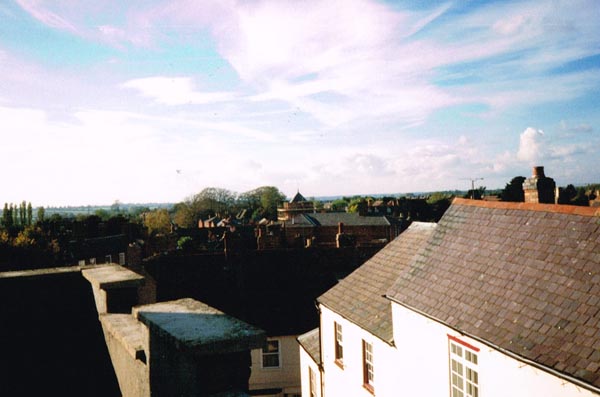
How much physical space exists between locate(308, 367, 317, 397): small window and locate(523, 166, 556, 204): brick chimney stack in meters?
10.5

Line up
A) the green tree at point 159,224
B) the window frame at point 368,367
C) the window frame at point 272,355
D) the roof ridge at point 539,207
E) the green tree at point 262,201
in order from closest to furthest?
1. the roof ridge at point 539,207
2. the window frame at point 368,367
3. the window frame at point 272,355
4. the green tree at point 159,224
5. the green tree at point 262,201

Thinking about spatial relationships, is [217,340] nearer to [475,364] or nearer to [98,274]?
[98,274]

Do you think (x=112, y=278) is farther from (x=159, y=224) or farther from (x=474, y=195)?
(x=159, y=224)

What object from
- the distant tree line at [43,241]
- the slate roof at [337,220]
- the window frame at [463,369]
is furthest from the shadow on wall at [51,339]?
the slate roof at [337,220]

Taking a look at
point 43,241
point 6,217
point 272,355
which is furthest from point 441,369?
point 6,217

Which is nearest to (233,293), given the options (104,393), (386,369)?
(386,369)

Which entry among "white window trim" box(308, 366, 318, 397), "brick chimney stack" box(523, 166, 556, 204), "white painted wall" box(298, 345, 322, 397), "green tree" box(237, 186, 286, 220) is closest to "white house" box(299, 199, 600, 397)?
"brick chimney stack" box(523, 166, 556, 204)

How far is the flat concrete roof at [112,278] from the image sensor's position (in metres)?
3.77

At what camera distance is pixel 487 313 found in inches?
319

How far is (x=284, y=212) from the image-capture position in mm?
88625

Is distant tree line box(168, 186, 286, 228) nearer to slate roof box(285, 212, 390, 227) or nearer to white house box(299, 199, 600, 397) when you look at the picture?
slate roof box(285, 212, 390, 227)

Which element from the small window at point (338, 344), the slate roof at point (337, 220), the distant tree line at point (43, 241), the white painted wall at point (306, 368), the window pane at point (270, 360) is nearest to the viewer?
the small window at point (338, 344)

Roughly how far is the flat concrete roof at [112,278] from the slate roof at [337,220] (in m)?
54.2

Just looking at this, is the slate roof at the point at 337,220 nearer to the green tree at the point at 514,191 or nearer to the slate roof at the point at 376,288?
the green tree at the point at 514,191
